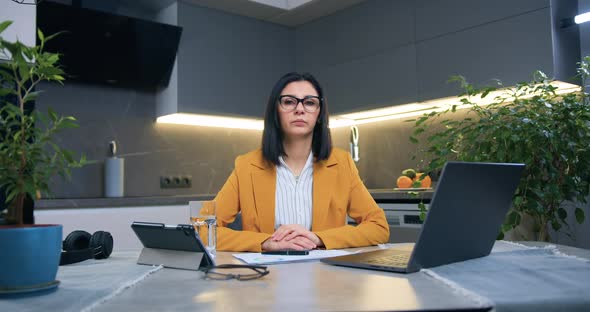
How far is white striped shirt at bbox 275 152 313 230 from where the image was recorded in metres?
1.91

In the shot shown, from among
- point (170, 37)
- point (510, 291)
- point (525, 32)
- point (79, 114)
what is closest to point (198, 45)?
point (170, 37)

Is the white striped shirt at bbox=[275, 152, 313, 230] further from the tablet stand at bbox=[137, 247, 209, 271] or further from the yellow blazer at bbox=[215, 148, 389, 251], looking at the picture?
the tablet stand at bbox=[137, 247, 209, 271]

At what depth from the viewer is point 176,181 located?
3.68m

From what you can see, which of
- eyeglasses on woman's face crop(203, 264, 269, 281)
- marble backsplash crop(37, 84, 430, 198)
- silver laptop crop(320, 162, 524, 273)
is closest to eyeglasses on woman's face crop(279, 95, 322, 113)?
silver laptop crop(320, 162, 524, 273)

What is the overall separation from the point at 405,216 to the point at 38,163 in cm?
237

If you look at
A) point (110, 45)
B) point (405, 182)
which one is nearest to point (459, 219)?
point (405, 182)

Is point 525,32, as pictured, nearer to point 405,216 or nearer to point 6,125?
point 405,216

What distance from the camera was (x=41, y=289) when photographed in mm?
807

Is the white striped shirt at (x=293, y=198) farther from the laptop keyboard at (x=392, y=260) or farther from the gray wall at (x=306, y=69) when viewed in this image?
the gray wall at (x=306, y=69)

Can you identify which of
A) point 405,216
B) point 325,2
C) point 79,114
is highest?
point 325,2

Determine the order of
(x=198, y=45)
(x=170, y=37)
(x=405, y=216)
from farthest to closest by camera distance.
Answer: (x=198, y=45) → (x=170, y=37) → (x=405, y=216)

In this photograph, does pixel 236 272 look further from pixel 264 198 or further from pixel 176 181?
pixel 176 181

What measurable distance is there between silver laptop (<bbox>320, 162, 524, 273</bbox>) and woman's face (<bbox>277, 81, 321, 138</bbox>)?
2.77 feet

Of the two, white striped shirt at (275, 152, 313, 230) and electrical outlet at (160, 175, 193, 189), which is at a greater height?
electrical outlet at (160, 175, 193, 189)
